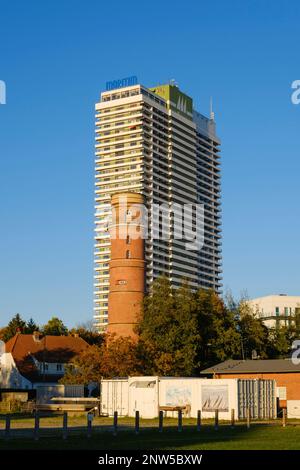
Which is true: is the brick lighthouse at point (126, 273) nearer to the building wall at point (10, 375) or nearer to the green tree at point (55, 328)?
the building wall at point (10, 375)

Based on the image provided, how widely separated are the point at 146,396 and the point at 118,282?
3286cm

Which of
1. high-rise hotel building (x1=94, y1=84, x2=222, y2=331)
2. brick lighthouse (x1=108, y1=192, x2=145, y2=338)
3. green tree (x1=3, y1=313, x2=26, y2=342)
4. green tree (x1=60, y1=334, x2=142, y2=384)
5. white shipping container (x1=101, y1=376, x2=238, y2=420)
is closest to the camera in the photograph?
white shipping container (x1=101, y1=376, x2=238, y2=420)

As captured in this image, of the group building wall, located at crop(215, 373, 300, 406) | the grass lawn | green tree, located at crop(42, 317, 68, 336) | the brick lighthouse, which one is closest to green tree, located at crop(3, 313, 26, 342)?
green tree, located at crop(42, 317, 68, 336)

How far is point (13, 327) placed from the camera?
363ft

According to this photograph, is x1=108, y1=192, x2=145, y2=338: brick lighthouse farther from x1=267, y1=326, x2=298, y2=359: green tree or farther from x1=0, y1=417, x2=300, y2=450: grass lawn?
x1=0, y1=417, x2=300, y2=450: grass lawn

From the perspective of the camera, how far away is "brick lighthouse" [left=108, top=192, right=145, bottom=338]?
79.9 meters

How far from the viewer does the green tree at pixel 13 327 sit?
349 ft

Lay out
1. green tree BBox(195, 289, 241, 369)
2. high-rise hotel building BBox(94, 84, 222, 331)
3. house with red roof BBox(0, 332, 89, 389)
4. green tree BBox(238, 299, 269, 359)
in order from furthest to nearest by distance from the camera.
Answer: high-rise hotel building BBox(94, 84, 222, 331) < house with red roof BBox(0, 332, 89, 389) < green tree BBox(238, 299, 269, 359) < green tree BBox(195, 289, 241, 369)

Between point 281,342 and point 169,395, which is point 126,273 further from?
point 169,395

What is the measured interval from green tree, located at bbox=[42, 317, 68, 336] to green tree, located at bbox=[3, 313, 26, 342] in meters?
4.25
